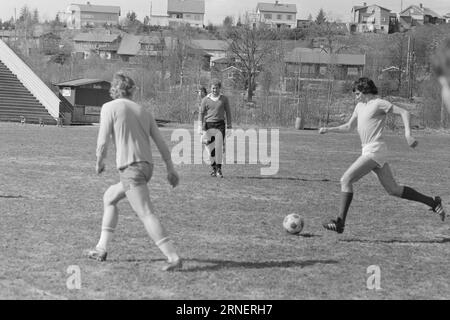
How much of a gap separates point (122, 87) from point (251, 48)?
7460 cm

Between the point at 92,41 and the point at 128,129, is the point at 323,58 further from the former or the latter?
the point at 128,129

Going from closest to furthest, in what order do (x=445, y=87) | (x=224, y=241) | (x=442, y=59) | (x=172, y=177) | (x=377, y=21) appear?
1. (x=442, y=59)
2. (x=445, y=87)
3. (x=172, y=177)
4. (x=224, y=241)
5. (x=377, y=21)

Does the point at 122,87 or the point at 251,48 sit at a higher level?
the point at 251,48

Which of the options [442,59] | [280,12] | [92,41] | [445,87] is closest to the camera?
[442,59]

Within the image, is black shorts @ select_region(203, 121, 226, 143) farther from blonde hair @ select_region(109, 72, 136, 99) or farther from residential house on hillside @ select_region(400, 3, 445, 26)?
residential house on hillside @ select_region(400, 3, 445, 26)

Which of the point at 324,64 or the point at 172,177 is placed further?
the point at 324,64

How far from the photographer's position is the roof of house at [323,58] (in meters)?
78.0

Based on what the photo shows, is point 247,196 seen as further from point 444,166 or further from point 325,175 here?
point 444,166

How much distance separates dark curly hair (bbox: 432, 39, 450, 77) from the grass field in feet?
9.79

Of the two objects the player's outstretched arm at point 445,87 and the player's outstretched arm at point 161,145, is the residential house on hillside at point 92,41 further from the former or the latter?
the player's outstretched arm at point 445,87

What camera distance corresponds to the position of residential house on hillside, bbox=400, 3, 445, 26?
182625 mm

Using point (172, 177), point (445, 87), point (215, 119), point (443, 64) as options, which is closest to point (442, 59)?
point (443, 64)

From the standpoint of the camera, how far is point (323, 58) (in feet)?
274
